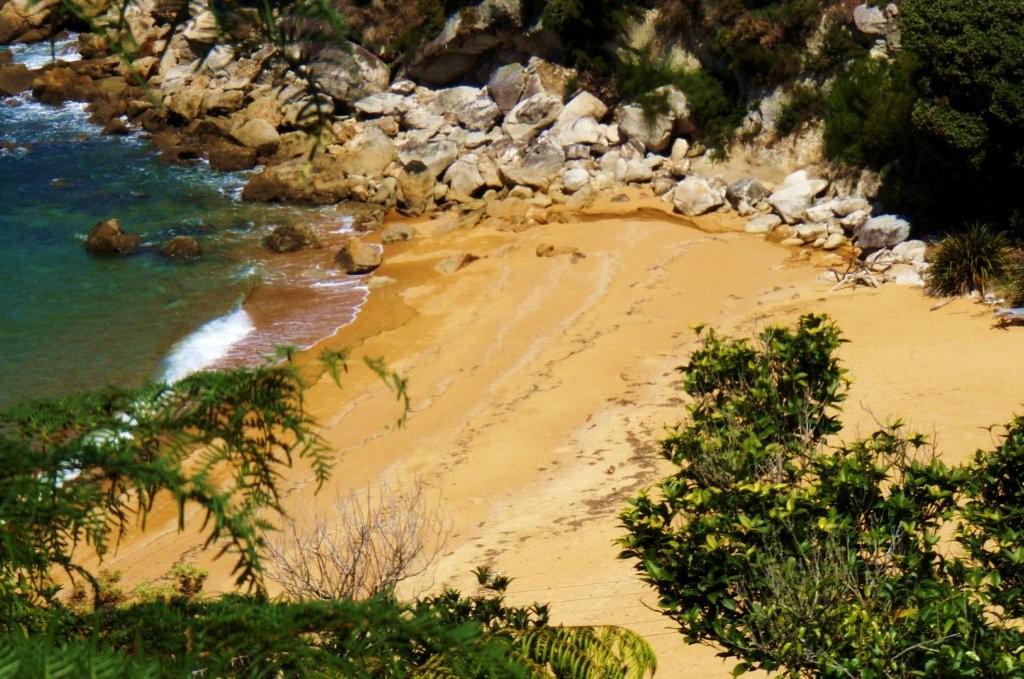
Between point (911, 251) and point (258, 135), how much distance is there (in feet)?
62.5

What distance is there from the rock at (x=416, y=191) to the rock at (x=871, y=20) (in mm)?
10314

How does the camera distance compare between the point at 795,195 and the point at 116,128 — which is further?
the point at 116,128

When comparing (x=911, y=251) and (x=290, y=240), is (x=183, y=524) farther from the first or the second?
(x=290, y=240)

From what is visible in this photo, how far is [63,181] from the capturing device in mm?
30016

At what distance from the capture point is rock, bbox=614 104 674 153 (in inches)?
1029

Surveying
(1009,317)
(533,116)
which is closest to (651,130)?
(533,116)

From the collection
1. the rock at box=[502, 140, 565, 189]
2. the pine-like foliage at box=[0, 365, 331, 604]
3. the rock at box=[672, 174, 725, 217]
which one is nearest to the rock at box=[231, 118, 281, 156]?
the rock at box=[502, 140, 565, 189]

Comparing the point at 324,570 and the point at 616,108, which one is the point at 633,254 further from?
the point at 324,570

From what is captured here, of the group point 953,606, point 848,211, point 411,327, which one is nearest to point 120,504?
point 953,606

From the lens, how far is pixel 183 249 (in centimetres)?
2478

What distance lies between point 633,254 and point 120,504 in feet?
60.5

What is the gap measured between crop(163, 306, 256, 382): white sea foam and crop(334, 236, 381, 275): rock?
2.49 meters

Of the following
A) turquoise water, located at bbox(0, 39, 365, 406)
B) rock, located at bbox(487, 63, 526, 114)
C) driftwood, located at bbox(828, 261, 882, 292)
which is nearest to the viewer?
driftwood, located at bbox(828, 261, 882, 292)

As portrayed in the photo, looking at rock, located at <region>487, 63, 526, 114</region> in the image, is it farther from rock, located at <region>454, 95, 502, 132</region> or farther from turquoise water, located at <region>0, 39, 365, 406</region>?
turquoise water, located at <region>0, 39, 365, 406</region>
